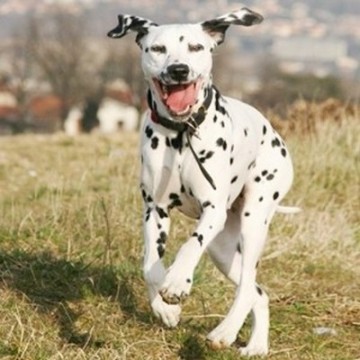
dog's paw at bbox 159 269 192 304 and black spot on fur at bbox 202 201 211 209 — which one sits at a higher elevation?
black spot on fur at bbox 202 201 211 209

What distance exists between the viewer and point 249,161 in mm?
5836

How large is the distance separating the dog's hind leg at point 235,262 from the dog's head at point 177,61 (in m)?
0.91

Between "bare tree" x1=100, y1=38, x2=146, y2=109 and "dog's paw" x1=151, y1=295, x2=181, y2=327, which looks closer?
"dog's paw" x1=151, y1=295, x2=181, y2=327

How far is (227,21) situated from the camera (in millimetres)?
5492

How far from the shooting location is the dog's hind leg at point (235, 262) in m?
5.88

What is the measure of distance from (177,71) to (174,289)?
0.97 m

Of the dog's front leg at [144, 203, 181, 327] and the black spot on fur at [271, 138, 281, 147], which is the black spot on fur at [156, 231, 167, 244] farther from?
the black spot on fur at [271, 138, 281, 147]

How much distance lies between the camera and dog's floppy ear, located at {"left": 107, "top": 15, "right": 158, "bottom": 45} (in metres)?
5.40

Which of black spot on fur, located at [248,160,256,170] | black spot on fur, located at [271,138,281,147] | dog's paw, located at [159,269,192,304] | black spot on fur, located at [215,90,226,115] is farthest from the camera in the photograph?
black spot on fur, located at [271,138,281,147]

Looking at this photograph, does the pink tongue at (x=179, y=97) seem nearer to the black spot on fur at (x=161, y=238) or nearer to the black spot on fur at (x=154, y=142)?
the black spot on fur at (x=154, y=142)

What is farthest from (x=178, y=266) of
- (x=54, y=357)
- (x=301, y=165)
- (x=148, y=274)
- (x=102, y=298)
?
(x=301, y=165)

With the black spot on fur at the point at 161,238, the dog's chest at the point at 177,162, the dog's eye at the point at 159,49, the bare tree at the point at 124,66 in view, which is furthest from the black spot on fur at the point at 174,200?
the bare tree at the point at 124,66

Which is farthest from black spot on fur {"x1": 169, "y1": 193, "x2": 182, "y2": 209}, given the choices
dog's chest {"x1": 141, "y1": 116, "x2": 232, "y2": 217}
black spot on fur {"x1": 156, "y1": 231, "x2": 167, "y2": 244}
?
black spot on fur {"x1": 156, "y1": 231, "x2": 167, "y2": 244}

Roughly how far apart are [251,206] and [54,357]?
1.34 meters
